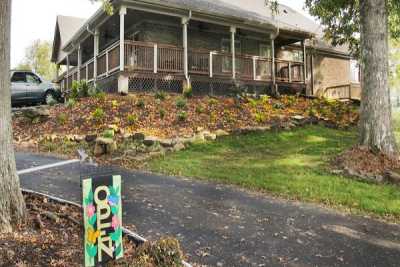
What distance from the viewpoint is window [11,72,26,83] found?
53.3 feet

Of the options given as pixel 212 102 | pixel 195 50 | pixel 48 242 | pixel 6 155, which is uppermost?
pixel 195 50

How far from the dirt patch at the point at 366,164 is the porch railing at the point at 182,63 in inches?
352

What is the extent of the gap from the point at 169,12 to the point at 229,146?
7800mm

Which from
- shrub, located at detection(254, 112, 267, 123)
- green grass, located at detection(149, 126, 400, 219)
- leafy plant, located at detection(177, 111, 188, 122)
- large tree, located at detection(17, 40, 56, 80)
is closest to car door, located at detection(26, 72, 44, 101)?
leafy plant, located at detection(177, 111, 188, 122)

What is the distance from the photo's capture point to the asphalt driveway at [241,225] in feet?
14.7

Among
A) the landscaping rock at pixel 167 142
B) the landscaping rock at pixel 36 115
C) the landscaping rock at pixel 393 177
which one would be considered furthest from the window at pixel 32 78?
the landscaping rock at pixel 393 177

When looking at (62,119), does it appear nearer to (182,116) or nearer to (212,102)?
(182,116)

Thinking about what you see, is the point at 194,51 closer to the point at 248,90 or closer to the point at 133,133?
the point at 248,90

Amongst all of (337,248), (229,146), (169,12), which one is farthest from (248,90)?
(337,248)

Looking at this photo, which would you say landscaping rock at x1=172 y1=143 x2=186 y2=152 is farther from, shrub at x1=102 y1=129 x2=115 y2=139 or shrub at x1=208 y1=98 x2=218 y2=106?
shrub at x1=208 y1=98 x2=218 y2=106

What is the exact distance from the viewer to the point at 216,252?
175 inches

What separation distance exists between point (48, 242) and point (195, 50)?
13982mm

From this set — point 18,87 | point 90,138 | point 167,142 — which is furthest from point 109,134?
point 18,87

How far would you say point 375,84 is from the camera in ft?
31.3
